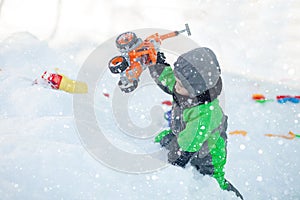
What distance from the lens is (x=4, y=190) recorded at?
162cm

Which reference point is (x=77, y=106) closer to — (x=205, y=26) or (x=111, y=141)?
(x=111, y=141)

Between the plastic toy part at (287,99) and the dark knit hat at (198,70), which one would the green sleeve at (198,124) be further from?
the plastic toy part at (287,99)

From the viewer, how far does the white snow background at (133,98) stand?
176 centimetres

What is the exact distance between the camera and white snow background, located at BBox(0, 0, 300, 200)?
1.76 meters

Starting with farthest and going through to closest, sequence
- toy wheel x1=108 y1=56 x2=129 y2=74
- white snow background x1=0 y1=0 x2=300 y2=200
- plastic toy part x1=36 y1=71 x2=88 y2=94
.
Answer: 1. plastic toy part x1=36 y1=71 x2=88 y2=94
2. toy wheel x1=108 y1=56 x2=129 y2=74
3. white snow background x1=0 y1=0 x2=300 y2=200

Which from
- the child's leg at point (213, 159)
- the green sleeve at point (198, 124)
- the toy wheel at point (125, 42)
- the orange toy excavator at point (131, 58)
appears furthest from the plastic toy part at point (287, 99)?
the toy wheel at point (125, 42)

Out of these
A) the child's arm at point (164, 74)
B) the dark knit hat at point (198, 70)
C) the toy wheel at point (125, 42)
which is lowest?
the child's arm at point (164, 74)

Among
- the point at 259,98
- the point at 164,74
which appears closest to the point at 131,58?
the point at 164,74

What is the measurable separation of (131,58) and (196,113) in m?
0.58

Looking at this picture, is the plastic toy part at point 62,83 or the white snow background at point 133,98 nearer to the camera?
the white snow background at point 133,98

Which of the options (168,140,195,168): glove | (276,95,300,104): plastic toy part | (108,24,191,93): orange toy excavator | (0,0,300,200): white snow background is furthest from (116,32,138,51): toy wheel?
(276,95,300,104): plastic toy part

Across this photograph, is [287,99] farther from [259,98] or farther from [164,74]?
[164,74]

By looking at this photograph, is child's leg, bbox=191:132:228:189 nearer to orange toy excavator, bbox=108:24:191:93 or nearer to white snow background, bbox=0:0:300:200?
white snow background, bbox=0:0:300:200

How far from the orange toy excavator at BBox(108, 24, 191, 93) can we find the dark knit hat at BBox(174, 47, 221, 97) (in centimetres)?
28
